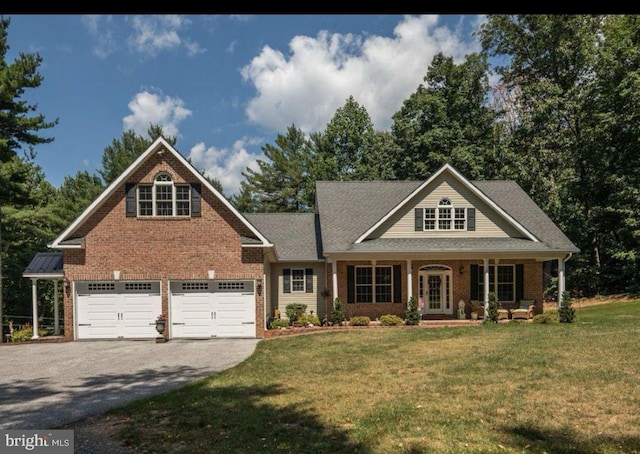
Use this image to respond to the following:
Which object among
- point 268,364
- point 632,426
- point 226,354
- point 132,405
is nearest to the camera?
point 632,426

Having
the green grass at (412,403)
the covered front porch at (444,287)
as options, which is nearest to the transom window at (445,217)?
the covered front porch at (444,287)

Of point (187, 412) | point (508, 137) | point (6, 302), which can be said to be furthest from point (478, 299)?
point (6, 302)

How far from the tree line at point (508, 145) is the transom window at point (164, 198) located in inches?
271

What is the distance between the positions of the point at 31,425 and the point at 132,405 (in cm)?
157

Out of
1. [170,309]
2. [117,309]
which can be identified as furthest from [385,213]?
[117,309]

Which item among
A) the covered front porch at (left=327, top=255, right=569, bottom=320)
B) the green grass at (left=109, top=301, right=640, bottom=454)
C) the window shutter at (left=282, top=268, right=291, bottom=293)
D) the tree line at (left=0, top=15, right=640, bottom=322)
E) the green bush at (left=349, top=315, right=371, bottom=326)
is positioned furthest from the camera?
the tree line at (left=0, top=15, right=640, bottom=322)

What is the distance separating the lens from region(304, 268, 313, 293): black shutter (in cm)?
2097

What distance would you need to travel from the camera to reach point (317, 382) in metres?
9.42

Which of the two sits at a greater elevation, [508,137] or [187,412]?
[508,137]

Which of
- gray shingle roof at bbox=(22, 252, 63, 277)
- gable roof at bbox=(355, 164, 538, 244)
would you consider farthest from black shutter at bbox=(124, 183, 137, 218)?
gable roof at bbox=(355, 164, 538, 244)

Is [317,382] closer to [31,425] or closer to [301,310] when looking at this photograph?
[31,425]

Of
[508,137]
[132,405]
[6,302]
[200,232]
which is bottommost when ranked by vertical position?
[6,302]

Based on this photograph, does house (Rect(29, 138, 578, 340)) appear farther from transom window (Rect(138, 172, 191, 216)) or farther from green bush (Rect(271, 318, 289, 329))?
green bush (Rect(271, 318, 289, 329))

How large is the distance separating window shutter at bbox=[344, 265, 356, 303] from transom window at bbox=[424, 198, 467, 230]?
394cm
